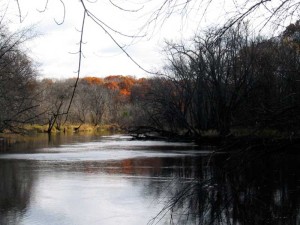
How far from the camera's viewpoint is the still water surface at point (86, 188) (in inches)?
426

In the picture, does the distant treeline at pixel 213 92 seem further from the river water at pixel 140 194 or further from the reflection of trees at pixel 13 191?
the reflection of trees at pixel 13 191

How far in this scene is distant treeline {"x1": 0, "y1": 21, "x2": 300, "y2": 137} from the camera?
13.2ft

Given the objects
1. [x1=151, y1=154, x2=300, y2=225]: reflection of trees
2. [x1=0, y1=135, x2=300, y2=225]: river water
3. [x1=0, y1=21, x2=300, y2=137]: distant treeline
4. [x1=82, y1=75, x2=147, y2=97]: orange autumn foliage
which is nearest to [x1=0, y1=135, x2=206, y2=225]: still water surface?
[x1=0, y1=135, x2=300, y2=225]: river water

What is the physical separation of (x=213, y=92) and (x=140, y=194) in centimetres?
2053

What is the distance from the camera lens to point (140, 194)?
13.6 metres

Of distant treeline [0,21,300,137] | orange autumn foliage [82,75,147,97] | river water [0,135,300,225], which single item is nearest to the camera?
distant treeline [0,21,300,137]

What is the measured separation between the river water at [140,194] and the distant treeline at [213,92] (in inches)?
30.1

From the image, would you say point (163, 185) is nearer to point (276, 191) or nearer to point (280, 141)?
point (276, 191)

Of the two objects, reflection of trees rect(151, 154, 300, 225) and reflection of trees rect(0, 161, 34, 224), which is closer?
reflection of trees rect(151, 154, 300, 225)

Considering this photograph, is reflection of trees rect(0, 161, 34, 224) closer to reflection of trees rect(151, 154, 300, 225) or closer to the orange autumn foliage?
reflection of trees rect(151, 154, 300, 225)

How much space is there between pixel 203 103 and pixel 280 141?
36.2 meters

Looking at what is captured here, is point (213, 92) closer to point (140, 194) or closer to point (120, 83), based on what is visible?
point (140, 194)

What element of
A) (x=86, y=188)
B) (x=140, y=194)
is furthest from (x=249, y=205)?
(x=86, y=188)

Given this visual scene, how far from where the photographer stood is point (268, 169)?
668 inches
